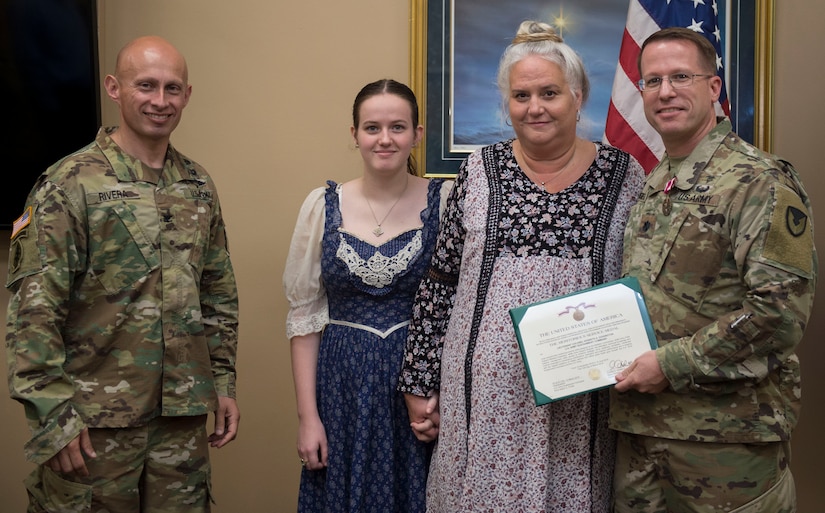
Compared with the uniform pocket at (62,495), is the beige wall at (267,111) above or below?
above

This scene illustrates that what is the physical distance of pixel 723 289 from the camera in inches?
69.1

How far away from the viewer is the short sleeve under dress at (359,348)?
2172 mm

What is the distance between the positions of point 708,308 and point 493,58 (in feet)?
5.22

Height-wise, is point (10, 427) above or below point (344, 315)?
below

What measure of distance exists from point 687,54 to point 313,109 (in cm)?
160

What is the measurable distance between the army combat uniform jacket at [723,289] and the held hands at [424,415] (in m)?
0.47

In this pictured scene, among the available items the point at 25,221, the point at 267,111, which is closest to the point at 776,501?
the point at 25,221

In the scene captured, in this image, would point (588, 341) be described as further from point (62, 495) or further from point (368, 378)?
point (62, 495)

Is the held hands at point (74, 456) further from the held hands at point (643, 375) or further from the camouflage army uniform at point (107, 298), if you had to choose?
the held hands at point (643, 375)

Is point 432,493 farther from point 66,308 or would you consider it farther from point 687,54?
point 687,54

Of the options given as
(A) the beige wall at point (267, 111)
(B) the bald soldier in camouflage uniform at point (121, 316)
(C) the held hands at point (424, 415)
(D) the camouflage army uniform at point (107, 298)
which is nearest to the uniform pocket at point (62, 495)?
(B) the bald soldier in camouflage uniform at point (121, 316)

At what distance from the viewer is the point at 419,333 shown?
6.86 feet

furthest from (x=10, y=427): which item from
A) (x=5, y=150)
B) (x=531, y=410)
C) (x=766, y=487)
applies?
(x=766, y=487)

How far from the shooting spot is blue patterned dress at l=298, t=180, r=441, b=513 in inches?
85.4
